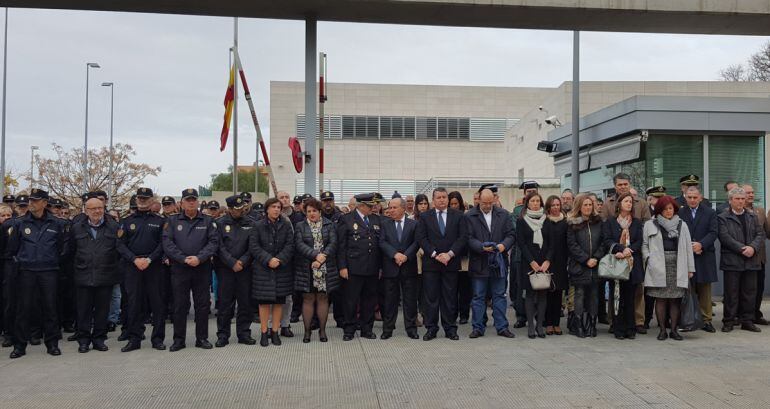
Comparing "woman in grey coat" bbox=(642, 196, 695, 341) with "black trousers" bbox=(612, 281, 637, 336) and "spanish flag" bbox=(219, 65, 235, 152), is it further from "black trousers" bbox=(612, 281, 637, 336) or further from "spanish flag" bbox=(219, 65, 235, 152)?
"spanish flag" bbox=(219, 65, 235, 152)

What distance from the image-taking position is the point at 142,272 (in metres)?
8.45

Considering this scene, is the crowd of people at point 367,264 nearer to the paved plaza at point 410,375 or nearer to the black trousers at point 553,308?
the black trousers at point 553,308

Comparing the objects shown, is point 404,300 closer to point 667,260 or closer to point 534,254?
point 534,254

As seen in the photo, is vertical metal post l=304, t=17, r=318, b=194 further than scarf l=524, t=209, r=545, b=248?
Yes

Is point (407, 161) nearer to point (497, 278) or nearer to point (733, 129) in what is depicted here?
point (733, 129)

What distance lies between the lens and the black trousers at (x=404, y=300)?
29.6 ft

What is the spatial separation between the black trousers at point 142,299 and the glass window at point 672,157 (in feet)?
32.1

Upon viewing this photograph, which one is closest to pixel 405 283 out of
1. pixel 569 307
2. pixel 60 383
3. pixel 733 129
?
pixel 569 307

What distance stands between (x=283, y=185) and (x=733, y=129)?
93.5 ft

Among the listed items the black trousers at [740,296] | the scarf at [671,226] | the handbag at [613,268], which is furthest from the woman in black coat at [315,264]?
the black trousers at [740,296]

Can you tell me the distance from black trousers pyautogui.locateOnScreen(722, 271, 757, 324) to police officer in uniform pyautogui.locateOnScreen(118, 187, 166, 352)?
7.53 metres

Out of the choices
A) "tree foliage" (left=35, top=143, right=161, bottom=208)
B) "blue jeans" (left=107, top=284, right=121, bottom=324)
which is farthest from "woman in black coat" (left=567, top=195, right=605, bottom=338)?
"tree foliage" (left=35, top=143, right=161, bottom=208)

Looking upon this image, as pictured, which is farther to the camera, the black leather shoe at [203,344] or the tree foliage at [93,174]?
the tree foliage at [93,174]

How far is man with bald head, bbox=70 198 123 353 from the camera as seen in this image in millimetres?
8219
